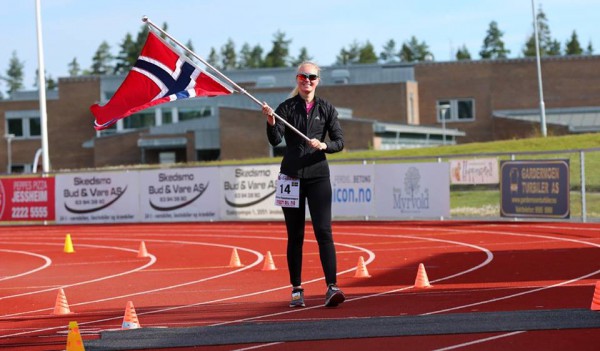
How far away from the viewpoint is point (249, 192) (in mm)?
32375

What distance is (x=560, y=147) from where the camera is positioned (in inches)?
1982

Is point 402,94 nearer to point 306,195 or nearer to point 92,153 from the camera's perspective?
point 92,153

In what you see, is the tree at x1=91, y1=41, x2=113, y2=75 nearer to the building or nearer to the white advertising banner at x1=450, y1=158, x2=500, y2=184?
the building

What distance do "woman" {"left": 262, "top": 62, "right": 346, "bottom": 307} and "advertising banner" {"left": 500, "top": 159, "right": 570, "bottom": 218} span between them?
1596 cm

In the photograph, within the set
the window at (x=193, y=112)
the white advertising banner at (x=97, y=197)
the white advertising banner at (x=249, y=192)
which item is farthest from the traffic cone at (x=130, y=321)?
the window at (x=193, y=112)

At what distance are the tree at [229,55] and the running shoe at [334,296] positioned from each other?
177 m

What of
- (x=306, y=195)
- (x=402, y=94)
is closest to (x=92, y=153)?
(x=402, y=94)

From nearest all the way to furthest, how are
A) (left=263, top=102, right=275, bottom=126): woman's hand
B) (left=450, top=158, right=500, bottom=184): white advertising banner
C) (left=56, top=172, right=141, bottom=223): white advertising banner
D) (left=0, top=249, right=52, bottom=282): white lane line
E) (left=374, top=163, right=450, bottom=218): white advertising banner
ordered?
(left=263, top=102, right=275, bottom=126): woman's hand → (left=0, top=249, right=52, bottom=282): white lane line → (left=450, top=158, right=500, bottom=184): white advertising banner → (left=374, top=163, right=450, bottom=218): white advertising banner → (left=56, top=172, right=141, bottom=223): white advertising banner

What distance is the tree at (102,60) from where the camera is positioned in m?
174

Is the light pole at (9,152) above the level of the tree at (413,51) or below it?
below

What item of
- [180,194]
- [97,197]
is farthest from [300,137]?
[97,197]

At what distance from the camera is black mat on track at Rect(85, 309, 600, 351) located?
805 centimetres

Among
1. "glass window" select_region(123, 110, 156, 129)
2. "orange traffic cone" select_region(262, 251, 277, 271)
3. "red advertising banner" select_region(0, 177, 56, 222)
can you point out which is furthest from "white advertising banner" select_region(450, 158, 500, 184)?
"glass window" select_region(123, 110, 156, 129)

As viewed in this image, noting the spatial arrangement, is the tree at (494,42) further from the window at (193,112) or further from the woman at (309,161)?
the woman at (309,161)
